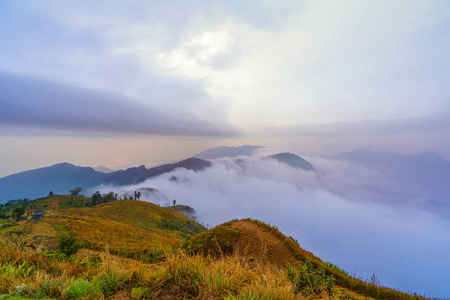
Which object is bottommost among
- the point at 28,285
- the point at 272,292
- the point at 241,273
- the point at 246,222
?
the point at 246,222

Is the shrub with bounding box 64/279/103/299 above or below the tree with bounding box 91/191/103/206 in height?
above

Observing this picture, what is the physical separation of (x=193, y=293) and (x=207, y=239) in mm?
8318

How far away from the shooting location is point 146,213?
8962 centimetres

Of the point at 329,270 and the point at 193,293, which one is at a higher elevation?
the point at 193,293

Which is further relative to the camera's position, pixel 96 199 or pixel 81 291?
pixel 96 199

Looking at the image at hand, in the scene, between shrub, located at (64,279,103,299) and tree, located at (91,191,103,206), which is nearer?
shrub, located at (64,279,103,299)

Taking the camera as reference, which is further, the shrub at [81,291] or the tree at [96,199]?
the tree at [96,199]

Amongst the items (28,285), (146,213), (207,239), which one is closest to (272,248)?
(207,239)

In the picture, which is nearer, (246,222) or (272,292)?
(272,292)

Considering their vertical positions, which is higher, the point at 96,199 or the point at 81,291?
the point at 81,291

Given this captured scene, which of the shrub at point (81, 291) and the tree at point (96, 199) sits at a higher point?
the shrub at point (81, 291)

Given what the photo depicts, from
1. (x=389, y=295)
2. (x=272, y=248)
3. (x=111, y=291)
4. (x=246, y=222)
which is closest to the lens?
(x=111, y=291)

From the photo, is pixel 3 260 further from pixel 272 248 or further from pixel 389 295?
pixel 389 295

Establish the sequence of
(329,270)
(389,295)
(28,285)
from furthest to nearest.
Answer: (329,270), (389,295), (28,285)
